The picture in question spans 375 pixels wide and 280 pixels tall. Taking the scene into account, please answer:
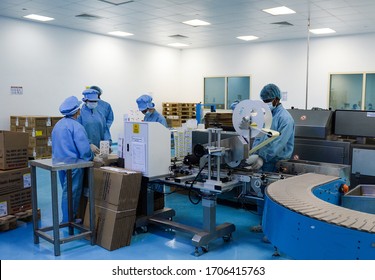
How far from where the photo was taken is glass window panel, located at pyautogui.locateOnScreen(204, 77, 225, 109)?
37.5 feet

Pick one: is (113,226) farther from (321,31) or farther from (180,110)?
(180,110)

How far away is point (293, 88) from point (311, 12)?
3.32 metres

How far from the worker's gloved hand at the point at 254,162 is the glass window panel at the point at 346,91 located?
6.81m

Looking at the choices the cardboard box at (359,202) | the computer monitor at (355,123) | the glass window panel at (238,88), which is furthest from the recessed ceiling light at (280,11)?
the cardboard box at (359,202)

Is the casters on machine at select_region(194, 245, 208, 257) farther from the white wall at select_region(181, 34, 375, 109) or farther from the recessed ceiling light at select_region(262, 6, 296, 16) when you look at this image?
the white wall at select_region(181, 34, 375, 109)

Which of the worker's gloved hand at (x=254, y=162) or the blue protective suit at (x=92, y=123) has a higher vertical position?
the blue protective suit at (x=92, y=123)

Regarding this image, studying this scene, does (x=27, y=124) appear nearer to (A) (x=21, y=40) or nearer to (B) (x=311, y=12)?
(A) (x=21, y=40)

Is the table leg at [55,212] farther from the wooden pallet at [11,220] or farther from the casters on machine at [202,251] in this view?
the casters on machine at [202,251]

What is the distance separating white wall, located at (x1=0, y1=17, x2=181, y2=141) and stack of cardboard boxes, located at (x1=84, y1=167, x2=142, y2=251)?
5.38m

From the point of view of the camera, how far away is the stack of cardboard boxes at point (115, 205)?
314cm

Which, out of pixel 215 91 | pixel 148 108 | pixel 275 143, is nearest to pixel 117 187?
pixel 275 143

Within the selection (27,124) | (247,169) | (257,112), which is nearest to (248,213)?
(247,169)

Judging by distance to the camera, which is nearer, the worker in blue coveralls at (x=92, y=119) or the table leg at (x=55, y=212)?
the table leg at (x=55, y=212)

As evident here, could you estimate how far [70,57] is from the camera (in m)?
8.91
